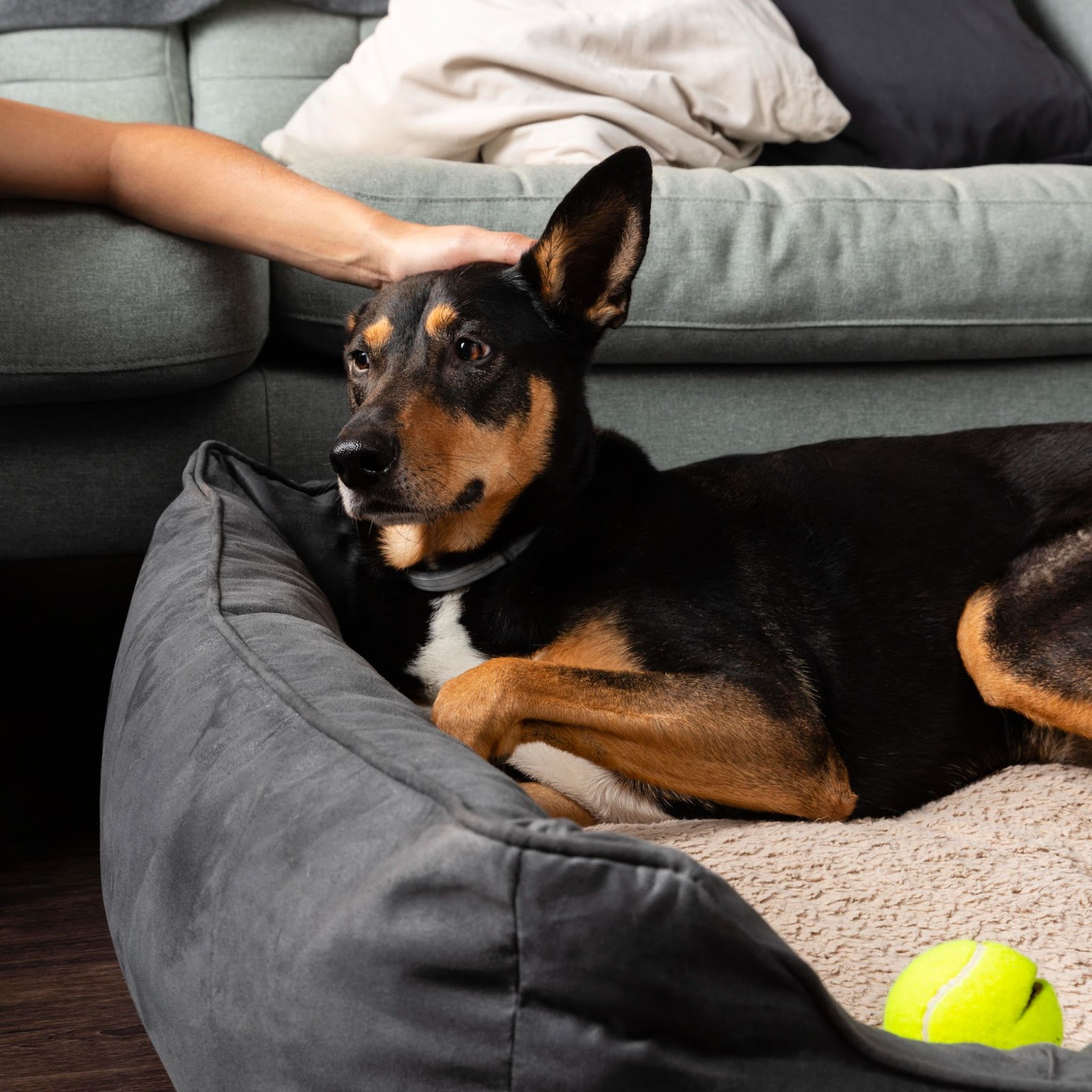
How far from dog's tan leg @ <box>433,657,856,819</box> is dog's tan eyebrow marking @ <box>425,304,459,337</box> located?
0.54 meters

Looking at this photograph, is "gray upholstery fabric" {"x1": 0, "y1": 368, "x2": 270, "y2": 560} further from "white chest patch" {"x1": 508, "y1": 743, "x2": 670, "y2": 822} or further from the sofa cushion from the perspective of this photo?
"white chest patch" {"x1": 508, "y1": 743, "x2": 670, "y2": 822}

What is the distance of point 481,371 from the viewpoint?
5.83 ft

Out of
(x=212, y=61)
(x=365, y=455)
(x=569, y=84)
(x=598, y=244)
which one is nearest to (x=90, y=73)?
(x=212, y=61)

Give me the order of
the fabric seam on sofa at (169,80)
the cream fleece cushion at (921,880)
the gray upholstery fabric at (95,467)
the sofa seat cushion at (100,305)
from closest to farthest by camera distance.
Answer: the cream fleece cushion at (921,880) → the sofa seat cushion at (100,305) → the gray upholstery fabric at (95,467) → the fabric seam on sofa at (169,80)

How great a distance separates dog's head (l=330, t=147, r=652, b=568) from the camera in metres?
1.66

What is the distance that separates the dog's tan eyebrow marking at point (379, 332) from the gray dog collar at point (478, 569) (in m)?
0.38

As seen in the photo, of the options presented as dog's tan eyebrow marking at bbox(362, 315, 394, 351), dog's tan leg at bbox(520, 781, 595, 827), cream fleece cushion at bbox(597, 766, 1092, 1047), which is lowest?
dog's tan leg at bbox(520, 781, 595, 827)

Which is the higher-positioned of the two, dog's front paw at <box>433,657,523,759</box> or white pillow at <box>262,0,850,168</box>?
white pillow at <box>262,0,850,168</box>

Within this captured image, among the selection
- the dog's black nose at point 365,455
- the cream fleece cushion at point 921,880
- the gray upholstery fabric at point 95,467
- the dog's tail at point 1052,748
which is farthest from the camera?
the gray upholstery fabric at point 95,467

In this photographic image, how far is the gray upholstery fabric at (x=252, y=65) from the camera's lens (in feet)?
12.1

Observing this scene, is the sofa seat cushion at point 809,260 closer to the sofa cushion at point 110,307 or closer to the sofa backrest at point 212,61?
the sofa cushion at point 110,307

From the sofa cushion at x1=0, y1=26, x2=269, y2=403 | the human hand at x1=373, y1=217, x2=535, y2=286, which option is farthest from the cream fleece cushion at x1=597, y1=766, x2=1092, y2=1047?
the sofa cushion at x1=0, y1=26, x2=269, y2=403

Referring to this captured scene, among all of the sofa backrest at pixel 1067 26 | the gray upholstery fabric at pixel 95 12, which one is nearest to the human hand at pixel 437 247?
the gray upholstery fabric at pixel 95 12

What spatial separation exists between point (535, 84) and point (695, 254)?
0.75 meters
